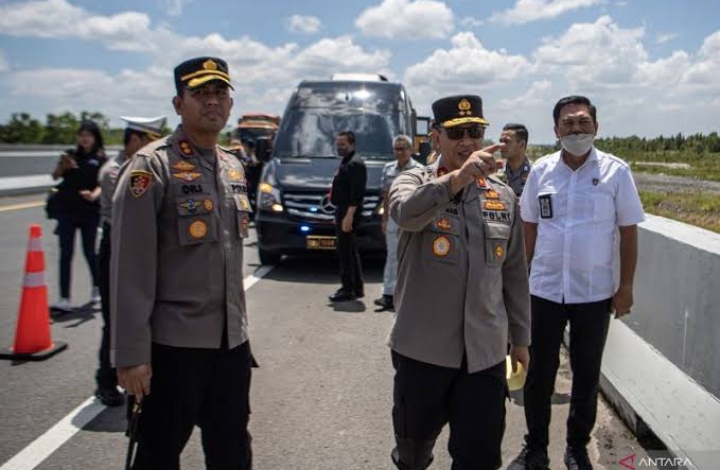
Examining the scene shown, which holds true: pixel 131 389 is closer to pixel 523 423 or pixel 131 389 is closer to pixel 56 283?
pixel 523 423

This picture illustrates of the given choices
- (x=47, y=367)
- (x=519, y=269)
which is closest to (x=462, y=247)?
(x=519, y=269)

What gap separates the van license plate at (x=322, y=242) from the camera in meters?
8.94

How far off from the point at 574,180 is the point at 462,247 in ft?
4.24

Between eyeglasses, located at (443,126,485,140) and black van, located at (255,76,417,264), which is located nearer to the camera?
eyeglasses, located at (443,126,485,140)

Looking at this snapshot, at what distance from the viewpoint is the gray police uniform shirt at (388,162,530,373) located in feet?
8.98

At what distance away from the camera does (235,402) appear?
2744mm

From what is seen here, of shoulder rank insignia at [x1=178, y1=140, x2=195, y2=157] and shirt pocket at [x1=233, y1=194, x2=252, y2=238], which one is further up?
shoulder rank insignia at [x1=178, y1=140, x2=195, y2=157]

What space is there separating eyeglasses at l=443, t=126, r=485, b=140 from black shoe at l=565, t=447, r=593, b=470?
2.00 m

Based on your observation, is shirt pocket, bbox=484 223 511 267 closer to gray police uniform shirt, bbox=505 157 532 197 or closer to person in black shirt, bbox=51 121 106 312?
gray police uniform shirt, bbox=505 157 532 197

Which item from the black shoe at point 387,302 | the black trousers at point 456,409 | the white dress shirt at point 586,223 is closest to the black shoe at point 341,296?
the black shoe at point 387,302

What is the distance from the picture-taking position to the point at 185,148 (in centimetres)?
268

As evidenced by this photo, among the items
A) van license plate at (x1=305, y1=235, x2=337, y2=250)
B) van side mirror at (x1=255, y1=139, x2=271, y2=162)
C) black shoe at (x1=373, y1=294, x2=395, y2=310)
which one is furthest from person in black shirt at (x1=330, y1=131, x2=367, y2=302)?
van side mirror at (x1=255, y1=139, x2=271, y2=162)

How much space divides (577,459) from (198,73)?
281 cm

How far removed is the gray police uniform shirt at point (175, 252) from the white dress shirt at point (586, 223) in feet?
6.00
